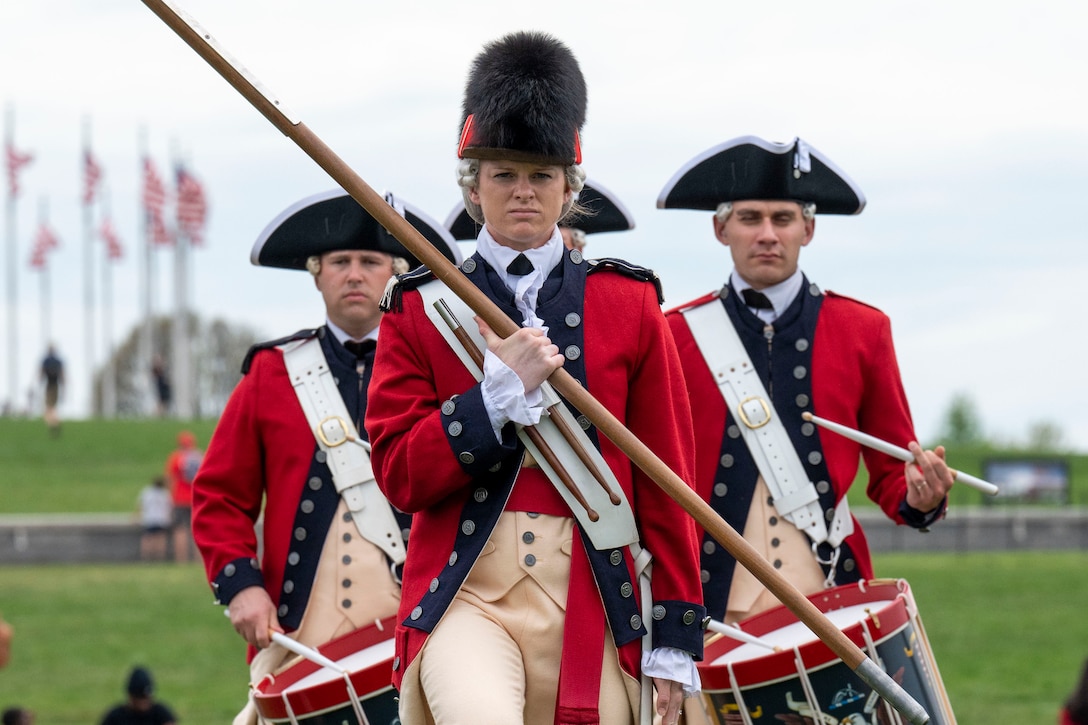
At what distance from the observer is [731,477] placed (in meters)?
7.19

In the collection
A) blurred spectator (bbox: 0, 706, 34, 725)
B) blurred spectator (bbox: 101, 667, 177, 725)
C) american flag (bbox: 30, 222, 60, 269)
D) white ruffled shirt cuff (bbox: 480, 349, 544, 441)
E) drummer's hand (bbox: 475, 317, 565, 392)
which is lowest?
blurred spectator (bbox: 101, 667, 177, 725)

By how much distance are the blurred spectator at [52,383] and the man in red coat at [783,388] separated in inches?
1649

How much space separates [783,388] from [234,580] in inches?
86.9

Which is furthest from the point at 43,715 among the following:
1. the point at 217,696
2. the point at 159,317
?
the point at 159,317

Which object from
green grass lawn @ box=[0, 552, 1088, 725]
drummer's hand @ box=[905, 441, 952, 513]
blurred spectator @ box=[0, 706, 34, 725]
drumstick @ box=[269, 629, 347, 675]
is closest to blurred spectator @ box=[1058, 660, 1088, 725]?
drummer's hand @ box=[905, 441, 952, 513]

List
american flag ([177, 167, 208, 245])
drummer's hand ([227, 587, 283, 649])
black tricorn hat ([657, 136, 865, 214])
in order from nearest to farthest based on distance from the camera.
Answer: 1. drummer's hand ([227, 587, 283, 649])
2. black tricorn hat ([657, 136, 865, 214])
3. american flag ([177, 167, 208, 245])

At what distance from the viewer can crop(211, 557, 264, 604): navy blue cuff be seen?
7.08m

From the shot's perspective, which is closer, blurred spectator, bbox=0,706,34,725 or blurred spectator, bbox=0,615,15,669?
blurred spectator, bbox=0,615,15,669

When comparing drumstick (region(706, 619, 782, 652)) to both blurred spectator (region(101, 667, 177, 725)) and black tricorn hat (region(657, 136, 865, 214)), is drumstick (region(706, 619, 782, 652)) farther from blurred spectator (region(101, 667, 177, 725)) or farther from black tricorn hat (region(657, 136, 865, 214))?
blurred spectator (region(101, 667, 177, 725))

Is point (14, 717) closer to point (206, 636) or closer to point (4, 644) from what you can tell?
point (4, 644)

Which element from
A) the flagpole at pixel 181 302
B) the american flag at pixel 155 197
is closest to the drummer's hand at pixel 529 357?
the american flag at pixel 155 197

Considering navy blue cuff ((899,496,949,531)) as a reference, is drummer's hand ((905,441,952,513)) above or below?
above

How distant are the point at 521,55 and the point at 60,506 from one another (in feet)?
115

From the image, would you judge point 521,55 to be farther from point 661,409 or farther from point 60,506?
point 60,506
